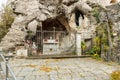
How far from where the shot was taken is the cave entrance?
14.8m

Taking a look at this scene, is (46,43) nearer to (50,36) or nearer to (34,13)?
(50,36)

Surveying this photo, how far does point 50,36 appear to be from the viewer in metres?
15.6

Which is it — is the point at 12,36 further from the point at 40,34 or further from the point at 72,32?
the point at 72,32

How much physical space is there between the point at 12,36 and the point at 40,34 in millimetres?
2621

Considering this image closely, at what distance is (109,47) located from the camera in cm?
1006

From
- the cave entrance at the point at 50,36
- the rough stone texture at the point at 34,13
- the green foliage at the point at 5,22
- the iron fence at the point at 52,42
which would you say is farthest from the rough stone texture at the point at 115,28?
the green foliage at the point at 5,22

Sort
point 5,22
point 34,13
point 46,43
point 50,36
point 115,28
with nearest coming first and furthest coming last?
point 115,28, point 34,13, point 46,43, point 50,36, point 5,22

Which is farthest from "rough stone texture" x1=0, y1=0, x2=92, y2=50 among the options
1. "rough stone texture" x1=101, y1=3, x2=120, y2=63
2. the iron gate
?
"rough stone texture" x1=101, y1=3, x2=120, y2=63

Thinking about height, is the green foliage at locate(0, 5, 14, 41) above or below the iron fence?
above

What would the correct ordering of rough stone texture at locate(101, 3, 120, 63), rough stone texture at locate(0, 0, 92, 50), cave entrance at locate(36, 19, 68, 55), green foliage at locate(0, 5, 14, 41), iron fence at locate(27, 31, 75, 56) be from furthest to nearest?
green foliage at locate(0, 5, 14, 41)
cave entrance at locate(36, 19, 68, 55)
iron fence at locate(27, 31, 75, 56)
rough stone texture at locate(0, 0, 92, 50)
rough stone texture at locate(101, 3, 120, 63)

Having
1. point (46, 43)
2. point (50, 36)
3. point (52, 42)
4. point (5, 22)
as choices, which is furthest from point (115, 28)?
point (5, 22)

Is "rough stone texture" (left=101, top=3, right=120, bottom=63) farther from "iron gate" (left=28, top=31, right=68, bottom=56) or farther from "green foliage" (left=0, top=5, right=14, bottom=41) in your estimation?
"green foliage" (left=0, top=5, right=14, bottom=41)

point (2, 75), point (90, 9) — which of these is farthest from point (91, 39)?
point (2, 75)

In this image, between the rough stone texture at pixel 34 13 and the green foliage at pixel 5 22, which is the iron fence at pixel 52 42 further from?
the green foliage at pixel 5 22
